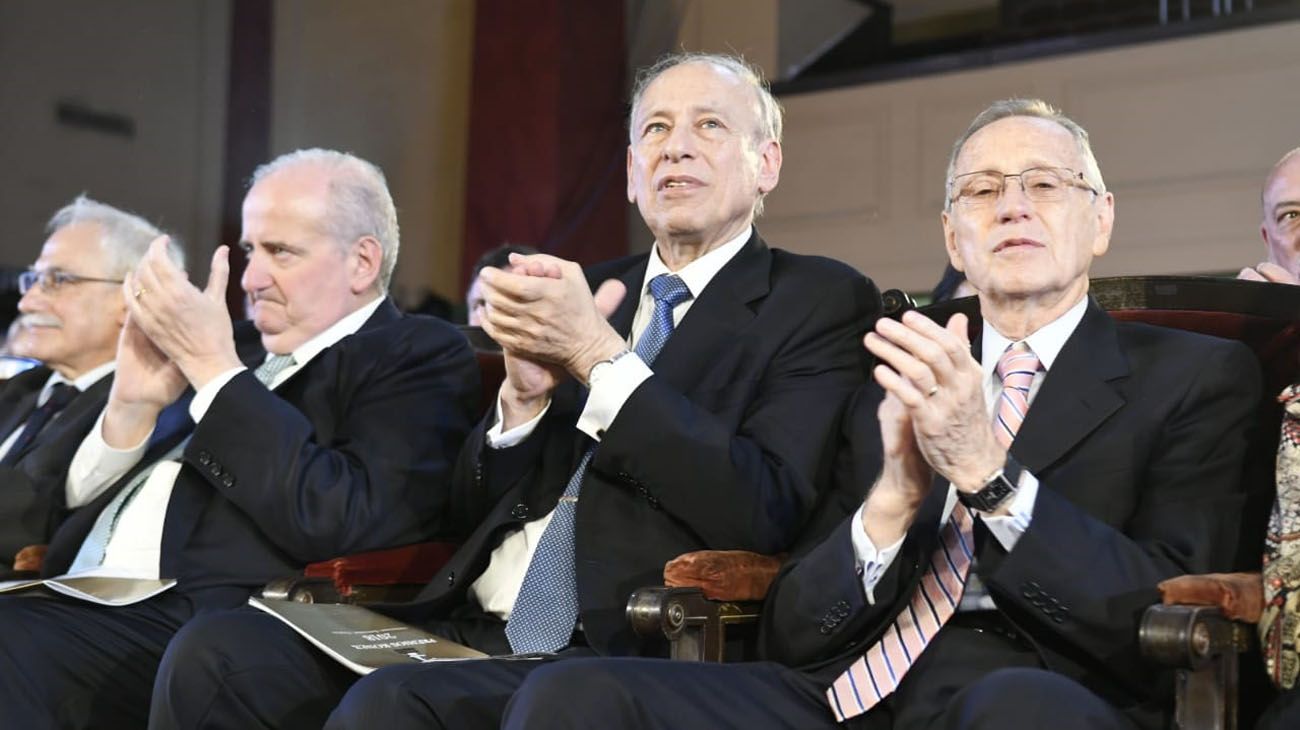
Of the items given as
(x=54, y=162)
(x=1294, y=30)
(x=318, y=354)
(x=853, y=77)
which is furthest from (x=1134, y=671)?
(x=54, y=162)

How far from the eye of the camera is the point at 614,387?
1920mm

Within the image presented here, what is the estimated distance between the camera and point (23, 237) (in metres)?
6.22

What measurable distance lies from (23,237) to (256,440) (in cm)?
449

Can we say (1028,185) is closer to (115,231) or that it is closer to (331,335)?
(331,335)

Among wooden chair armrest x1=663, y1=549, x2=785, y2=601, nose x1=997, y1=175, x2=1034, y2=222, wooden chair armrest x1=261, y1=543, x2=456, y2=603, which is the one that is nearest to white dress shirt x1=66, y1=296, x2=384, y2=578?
wooden chair armrest x1=261, y1=543, x2=456, y2=603

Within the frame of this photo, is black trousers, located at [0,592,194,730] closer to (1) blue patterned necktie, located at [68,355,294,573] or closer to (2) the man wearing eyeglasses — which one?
(1) blue patterned necktie, located at [68,355,294,573]

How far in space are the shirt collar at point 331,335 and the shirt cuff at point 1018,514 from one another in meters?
1.31

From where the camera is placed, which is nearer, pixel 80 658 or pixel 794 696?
pixel 794 696

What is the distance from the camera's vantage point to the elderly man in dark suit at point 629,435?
1908mm

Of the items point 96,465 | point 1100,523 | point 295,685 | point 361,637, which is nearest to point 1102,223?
point 1100,523

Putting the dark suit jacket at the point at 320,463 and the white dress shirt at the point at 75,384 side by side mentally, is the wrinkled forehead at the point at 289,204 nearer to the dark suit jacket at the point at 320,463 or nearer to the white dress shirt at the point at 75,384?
the dark suit jacket at the point at 320,463

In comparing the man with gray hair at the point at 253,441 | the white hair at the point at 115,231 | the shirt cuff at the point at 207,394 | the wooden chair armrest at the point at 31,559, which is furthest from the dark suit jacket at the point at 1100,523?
the white hair at the point at 115,231

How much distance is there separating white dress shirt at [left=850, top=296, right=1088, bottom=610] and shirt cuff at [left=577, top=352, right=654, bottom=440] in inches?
13.6

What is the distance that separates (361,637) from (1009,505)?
880 millimetres
